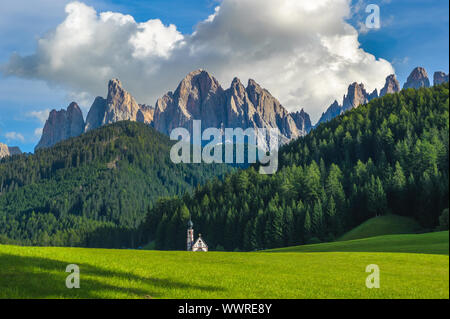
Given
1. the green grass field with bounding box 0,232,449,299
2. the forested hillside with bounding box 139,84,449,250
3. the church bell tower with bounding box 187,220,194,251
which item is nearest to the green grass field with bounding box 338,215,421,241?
the forested hillside with bounding box 139,84,449,250

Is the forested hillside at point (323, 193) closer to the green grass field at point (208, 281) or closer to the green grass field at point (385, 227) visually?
the green grass field at point (385, 227)

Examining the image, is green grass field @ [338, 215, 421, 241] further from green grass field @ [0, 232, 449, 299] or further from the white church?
green grass field @ [0, 232, 449, 299]

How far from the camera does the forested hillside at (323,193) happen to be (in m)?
99.3

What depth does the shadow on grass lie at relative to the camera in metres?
17.0

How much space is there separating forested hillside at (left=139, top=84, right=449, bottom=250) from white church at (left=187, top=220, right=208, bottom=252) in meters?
5.55

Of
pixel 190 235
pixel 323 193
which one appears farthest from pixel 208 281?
pixel 190 235

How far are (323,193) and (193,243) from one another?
46.0 meters

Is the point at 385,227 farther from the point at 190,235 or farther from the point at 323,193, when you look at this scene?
the point at 190,235

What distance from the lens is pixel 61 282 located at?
1916cm
